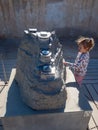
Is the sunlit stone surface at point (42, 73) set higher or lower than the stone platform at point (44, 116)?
higher

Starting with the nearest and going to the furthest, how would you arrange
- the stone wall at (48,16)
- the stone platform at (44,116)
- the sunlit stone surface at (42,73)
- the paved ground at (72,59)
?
the sunlit stone surface at (42,73) < the stone platform at (44,116) < the paved ground at (72,59) < the stone wall at (48,16)

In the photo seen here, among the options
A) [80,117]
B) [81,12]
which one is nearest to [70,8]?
[81,12]

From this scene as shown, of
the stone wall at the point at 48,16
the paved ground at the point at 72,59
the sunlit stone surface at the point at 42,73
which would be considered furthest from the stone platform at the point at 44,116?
the stone wall at the point at 48,16

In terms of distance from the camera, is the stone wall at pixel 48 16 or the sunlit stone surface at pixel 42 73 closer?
the sunlit stone surface at pixel 42 73

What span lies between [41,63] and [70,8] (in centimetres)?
414

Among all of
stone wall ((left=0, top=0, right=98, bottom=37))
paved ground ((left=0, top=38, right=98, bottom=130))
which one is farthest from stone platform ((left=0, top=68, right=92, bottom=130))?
stone wall ((left=0, top=0, right=98, bottom=37))

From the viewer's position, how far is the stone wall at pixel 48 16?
24.9 feet

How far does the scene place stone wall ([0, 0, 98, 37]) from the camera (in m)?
7.58

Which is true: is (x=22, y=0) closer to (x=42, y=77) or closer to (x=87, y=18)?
(x=87, y=18)

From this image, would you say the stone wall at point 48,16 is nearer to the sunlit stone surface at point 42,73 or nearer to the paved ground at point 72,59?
the paved ground at point 72,59

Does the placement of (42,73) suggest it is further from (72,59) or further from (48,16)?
(48,16)

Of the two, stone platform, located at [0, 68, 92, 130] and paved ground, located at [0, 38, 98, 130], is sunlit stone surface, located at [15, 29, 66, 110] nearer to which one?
stone platform, located at [0, 68, 92, 130]

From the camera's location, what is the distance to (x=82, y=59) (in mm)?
4875

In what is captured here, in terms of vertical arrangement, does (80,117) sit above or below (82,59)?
below
